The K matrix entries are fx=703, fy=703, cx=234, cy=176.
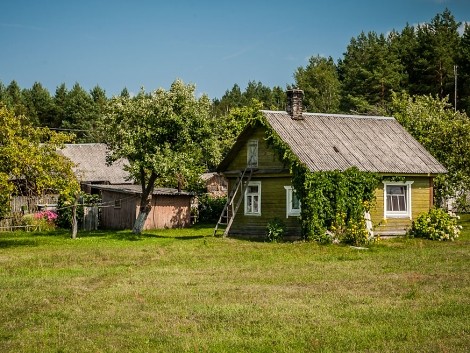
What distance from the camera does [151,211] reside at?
43.3m

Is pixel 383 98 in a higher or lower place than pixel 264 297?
higher

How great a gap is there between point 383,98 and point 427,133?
133 ft

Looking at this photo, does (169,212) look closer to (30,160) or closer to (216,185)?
(30,160)

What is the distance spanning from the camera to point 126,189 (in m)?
43.8

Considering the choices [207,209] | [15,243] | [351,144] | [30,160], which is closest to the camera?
[30,160]

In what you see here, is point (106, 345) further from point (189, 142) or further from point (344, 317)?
point (189, 142)

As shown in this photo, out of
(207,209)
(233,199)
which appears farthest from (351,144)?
(207,209)

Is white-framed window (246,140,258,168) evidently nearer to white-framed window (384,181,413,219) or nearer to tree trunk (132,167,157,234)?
tree trunk (132,167,157,234)

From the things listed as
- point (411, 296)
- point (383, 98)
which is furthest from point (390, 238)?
point (383, 98)

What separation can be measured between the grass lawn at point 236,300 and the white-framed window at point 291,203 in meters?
5.67

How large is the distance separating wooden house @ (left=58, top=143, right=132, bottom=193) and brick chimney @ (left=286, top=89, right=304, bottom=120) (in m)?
21.5

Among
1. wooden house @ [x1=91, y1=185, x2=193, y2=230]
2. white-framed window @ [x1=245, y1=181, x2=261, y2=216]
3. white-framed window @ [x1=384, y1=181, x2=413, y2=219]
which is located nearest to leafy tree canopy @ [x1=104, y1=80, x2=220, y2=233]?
white-framed window @ [x1=245, y1=181, x2=261, y2=216]

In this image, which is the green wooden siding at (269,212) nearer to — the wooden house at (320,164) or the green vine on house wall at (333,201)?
the wooden house at (320,164)

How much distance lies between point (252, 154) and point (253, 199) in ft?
7.73
